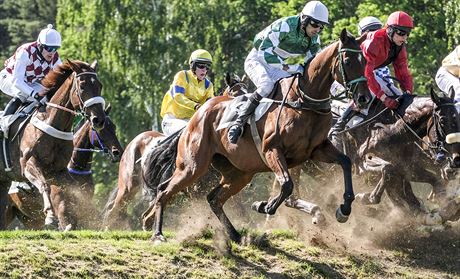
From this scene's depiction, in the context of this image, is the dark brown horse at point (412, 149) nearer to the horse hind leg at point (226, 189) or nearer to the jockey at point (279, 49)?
the horse hind leg at point (226, 189)

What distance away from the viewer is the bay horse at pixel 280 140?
43.5 feet

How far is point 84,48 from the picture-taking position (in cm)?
3603

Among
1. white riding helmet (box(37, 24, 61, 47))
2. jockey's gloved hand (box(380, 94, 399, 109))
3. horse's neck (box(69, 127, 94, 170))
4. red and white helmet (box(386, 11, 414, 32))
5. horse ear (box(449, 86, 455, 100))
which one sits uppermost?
red and white helmet (box(386, 11, 414, 32))

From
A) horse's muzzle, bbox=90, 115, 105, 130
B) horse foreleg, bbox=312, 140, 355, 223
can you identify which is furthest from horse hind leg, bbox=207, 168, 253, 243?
horse's muzzle, bbox=90, 115, 105, 130

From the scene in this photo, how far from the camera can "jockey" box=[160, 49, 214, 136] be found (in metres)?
16.8

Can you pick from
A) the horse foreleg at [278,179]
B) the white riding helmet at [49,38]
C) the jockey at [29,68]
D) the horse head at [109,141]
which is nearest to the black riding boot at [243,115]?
the horse foreleg at [278,179]

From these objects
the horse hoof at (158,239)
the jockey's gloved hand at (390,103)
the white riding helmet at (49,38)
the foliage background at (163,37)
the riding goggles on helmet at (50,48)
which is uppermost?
the white riding helmet at (49,38)

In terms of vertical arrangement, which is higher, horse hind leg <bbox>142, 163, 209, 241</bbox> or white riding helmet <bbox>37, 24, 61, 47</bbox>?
white riding helmet <bbox>37, 24, 61, 47</bbox>

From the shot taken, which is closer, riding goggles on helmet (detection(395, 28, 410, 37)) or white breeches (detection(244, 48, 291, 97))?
white breeches (detection(244, 48, 291, 97))

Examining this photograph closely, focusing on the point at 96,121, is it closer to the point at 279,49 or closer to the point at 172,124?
the point at 172,124

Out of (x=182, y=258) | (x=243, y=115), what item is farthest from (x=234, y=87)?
(x=182, y=258)

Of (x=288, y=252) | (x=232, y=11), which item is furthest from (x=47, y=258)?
(x=232, y=11)

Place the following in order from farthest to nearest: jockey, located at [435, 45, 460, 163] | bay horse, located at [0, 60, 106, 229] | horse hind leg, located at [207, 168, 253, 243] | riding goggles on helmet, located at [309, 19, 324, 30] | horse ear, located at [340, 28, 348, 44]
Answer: jockey, located at [435, 45, 460, 163] → bay horse, located at [0, 60, 106, 229] → horse hind leg, located at [207, 168, 253, 243] → riding goggles on helmet, located at [309, 19, 324, 30] → horse ear, located at [340, 28, 348, 44]

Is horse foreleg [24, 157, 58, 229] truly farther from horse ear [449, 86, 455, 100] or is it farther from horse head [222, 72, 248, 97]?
horse ear [449, 86, 455, 100]
